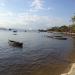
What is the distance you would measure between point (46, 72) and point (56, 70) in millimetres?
1277

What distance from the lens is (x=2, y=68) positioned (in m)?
18.2

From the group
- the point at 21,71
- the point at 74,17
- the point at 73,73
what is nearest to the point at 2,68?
the point at 21,71

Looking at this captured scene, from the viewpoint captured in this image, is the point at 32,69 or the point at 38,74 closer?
the point at 38,74

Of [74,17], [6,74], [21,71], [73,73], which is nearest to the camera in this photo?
[73,73]

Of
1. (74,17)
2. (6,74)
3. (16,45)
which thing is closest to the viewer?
(6,74)

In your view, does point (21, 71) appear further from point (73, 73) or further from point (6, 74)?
point (73, 73)

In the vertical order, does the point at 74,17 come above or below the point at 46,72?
above

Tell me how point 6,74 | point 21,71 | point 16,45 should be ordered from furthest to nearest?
point 16,45 → point 21,71 → point 6,74

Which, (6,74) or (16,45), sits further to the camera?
(16,45)

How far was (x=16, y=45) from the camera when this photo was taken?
127 feet

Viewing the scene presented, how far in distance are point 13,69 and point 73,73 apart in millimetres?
7538

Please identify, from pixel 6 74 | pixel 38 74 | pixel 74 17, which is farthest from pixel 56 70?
pixel 74 17

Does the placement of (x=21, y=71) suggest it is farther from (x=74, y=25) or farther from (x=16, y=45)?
(x=74, y=25)

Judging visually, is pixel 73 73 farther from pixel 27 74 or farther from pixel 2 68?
pixel 2 68
